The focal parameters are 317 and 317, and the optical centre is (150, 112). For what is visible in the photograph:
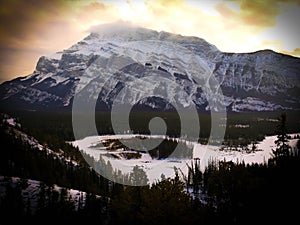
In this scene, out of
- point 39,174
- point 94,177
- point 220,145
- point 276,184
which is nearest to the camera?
point 276,184

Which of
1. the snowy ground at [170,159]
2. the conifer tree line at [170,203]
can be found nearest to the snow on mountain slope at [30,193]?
the conifer tree line at [170,203]

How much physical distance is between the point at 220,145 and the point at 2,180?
136 meters

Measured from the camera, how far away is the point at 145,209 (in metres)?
36.1

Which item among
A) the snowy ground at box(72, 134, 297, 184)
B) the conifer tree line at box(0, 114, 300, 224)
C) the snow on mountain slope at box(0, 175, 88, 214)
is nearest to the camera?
the conifer tree line at box(0, 114, 300, 224)

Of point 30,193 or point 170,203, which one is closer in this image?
point 170,203

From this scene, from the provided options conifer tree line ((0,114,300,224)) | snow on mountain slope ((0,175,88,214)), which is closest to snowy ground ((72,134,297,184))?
snow on mountain slope ((0,175,88,214))

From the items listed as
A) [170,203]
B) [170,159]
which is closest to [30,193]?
[170,203]

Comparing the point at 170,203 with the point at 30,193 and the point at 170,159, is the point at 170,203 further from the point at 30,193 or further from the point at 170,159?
the point at 170,159

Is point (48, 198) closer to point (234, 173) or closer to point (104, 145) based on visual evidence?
point (234, 173)

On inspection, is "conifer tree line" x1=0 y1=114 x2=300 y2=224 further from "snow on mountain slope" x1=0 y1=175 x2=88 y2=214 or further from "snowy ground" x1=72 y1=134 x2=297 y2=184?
"snowy ground" x1=72 y1=134 x2=297 y2=184

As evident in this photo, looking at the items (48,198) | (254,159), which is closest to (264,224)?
(48,198)

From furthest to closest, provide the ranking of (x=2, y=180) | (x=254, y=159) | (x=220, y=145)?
(x=220, y=145) → (x=254, y=159) → (x=2, y=180)

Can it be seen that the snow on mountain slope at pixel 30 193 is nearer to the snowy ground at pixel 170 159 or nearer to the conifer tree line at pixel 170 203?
the conifer tree line at pixel 170 203

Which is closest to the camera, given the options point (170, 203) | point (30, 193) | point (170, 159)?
point (170, 203)
